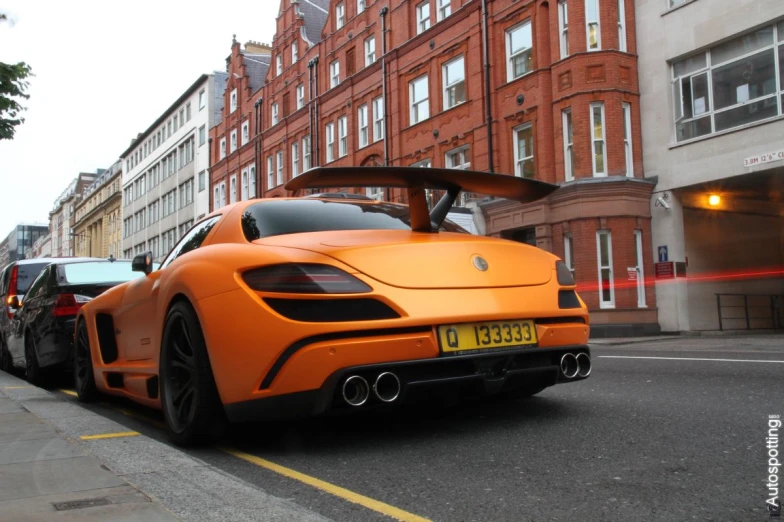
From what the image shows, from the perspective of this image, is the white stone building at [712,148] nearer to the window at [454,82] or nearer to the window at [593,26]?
the window at [593,26]

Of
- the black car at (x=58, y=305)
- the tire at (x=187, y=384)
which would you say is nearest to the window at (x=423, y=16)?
the black car at (x=58, y=305)

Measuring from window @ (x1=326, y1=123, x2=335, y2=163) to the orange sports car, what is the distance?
1262 inches

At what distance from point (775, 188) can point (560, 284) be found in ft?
62.6

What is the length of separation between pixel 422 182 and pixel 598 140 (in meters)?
18.0

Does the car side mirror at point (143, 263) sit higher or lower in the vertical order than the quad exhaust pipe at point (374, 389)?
higher

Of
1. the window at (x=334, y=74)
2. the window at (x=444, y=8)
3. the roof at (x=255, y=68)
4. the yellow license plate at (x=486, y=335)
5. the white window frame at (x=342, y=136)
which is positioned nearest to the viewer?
the yellow license plate at (x=486, y=335)

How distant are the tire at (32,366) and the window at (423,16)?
76.3 feet

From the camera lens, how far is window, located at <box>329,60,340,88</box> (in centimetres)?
3597

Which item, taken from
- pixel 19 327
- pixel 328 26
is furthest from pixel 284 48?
pixel 19 327

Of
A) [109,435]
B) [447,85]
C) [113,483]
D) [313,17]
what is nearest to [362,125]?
[447,85]

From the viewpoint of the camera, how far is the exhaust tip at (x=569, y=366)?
→ 4.00 m

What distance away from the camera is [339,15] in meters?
36.4

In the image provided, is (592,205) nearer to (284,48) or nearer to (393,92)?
(393,92)

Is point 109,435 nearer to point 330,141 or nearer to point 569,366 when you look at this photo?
point 569,366
